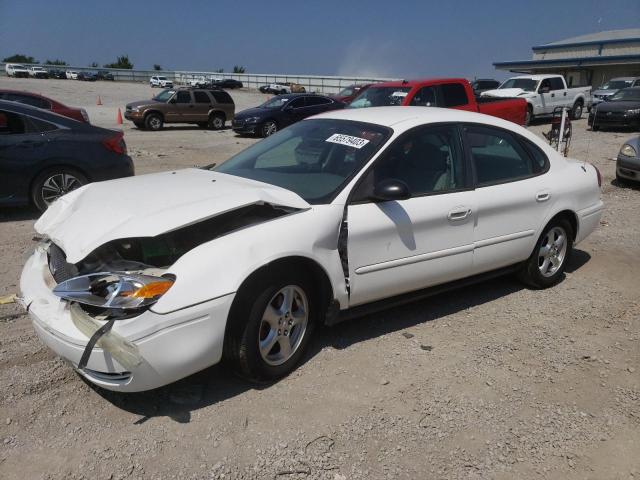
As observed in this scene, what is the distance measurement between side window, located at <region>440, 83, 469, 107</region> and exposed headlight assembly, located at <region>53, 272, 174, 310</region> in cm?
1029

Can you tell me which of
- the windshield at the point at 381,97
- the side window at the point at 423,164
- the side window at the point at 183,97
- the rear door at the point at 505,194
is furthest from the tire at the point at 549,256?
the side window at the point at 183,97

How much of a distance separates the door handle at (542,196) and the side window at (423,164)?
0.86 meters

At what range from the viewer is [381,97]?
12.0 metres

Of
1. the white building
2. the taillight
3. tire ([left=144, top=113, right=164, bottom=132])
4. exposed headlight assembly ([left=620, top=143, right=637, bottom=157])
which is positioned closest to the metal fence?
the white building

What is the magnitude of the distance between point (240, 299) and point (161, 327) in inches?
18.5

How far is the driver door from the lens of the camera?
3604mm

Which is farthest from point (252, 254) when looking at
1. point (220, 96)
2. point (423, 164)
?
point (220, 96)

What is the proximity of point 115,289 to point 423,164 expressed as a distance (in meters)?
2.36

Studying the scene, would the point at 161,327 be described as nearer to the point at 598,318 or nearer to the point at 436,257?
the point at 436,257

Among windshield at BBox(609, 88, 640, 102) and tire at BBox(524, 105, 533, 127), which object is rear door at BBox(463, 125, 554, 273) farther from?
windshield at BBox(609, 88, 640, 102)

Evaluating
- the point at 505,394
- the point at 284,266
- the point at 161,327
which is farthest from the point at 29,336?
the point at 505,394

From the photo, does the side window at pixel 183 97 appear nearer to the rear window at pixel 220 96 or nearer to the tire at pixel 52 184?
the rear window at pixel 220 96

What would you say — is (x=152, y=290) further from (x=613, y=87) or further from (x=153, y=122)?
(x=613, y=87)

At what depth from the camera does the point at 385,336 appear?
4.04 meters
